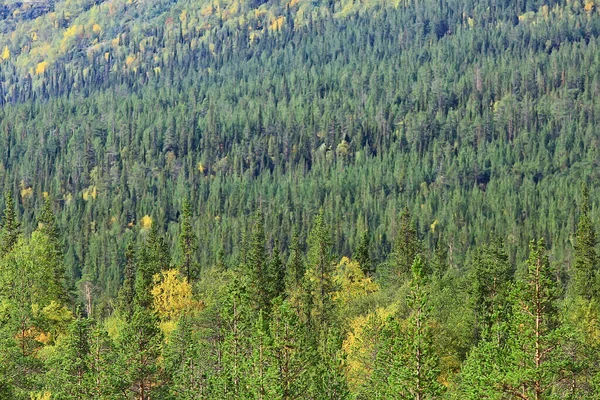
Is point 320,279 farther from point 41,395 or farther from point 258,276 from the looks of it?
point 41,395

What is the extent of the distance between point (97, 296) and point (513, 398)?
123 meters

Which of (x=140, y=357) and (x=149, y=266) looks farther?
(x=149, y=266)

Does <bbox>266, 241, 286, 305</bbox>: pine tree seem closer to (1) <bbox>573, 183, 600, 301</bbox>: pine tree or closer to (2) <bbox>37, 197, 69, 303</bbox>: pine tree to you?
(2) <bbox>37, 197, 69, 303</bbox>: pine tree

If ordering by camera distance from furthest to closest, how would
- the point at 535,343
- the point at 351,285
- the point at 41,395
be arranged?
1. the point at 351,285
2. the point at 41,395
3. the point at 535,343

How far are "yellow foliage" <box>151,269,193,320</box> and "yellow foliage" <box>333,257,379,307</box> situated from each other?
630 inches

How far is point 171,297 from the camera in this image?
112 meters

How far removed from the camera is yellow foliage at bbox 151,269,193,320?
4402 inches

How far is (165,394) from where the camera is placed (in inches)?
2662

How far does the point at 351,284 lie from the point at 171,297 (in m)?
23.8

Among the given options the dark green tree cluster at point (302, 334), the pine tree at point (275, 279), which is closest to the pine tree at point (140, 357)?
the dark green tree cluster at point (302, 334)

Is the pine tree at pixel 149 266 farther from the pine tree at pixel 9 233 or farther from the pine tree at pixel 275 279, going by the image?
the pine tree at pixel 9 233

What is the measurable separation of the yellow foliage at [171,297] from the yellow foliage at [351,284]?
15992mm

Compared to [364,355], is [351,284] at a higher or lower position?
lower

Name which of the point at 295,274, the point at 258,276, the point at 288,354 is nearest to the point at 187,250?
the point at 295,274
